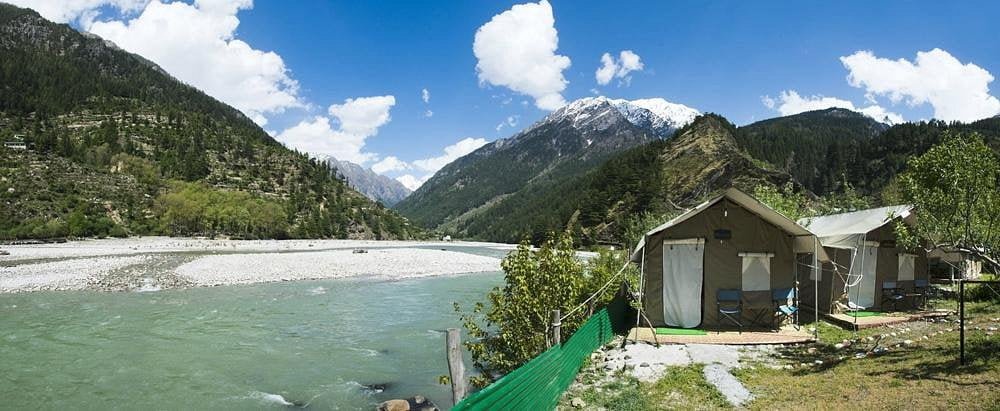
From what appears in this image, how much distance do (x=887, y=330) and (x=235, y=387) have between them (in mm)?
18881

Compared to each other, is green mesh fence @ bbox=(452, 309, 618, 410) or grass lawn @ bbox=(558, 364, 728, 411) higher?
green mesh fence @ bbox=(452, 309, 618, 410)

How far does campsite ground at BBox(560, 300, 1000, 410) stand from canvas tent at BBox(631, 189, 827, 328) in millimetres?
2920

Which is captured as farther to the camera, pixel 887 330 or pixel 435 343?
pixel 435 343

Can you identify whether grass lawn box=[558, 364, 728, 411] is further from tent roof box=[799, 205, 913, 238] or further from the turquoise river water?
tent roof box=[799, 205, 913, 238]

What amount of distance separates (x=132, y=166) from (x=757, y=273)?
390 ft

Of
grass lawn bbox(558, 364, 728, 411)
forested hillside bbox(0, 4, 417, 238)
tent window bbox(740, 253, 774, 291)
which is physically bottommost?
grass lawn bbox(558, 364, 728, 411)

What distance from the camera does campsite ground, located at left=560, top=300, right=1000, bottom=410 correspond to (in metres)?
8.02

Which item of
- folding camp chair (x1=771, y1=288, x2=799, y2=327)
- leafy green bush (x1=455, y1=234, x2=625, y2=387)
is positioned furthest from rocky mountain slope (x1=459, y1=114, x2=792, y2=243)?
leafy green bush (x1=455, y1=234, x2=625, y2=387)

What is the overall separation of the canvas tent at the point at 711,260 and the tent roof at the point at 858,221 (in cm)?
433

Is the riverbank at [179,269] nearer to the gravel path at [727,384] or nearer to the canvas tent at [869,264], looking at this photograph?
the canvas tent at [869,264]

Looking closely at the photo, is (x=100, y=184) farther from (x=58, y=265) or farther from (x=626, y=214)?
(x=626, y=214)

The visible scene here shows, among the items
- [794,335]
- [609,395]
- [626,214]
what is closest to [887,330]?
[794,335]

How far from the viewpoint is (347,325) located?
23.0m

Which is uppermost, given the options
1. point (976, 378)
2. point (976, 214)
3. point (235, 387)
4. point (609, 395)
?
point (976, 214)
